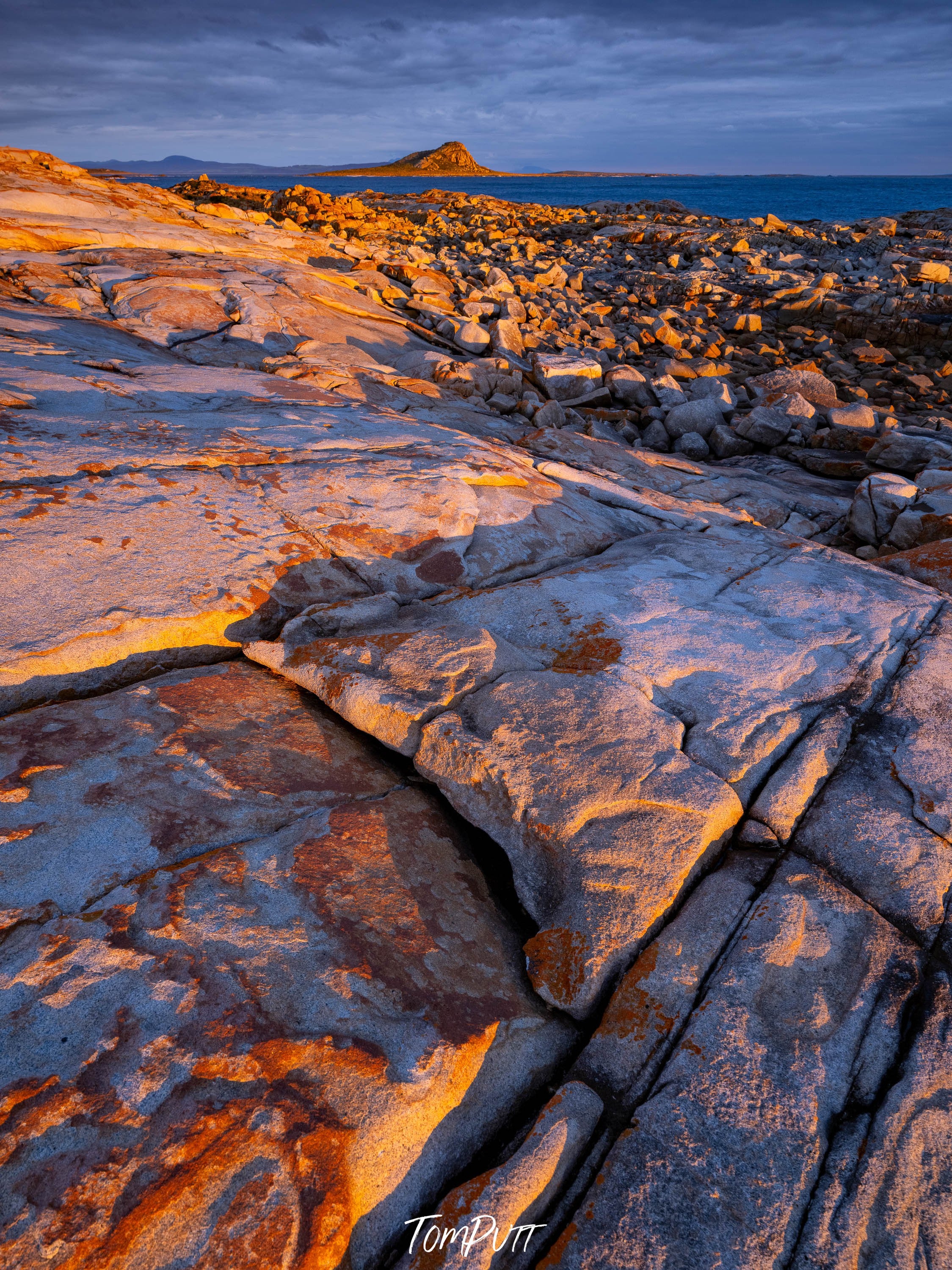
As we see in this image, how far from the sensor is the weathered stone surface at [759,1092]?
1.52 metres

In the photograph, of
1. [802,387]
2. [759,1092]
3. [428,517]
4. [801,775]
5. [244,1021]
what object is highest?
[802,387]

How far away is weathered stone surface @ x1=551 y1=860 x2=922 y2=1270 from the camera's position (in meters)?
1.52

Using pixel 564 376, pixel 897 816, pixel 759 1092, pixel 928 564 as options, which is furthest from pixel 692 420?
pixel 759 1092

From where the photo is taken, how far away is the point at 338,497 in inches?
156

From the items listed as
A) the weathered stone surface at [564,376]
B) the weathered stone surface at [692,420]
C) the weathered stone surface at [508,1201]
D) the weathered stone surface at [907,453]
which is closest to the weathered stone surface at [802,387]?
the weathered stone surface at [692,420]

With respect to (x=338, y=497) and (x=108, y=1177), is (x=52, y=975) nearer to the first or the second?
(x=108, y=1177)

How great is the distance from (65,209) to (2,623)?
33.1ft

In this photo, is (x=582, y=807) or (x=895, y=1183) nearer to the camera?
(x=895, y=1183)

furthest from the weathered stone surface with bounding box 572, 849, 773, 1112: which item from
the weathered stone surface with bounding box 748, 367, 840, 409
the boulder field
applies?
the weathered stone surface with bounding box 748, 367, 840, 409

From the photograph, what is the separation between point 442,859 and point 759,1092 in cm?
113

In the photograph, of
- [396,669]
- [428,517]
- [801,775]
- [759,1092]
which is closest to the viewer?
[759,1092]

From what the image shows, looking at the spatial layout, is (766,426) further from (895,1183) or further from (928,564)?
(895,1183)

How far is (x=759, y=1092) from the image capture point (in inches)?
67.2

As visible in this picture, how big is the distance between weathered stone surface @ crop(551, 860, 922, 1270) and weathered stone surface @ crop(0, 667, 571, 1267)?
36cm
